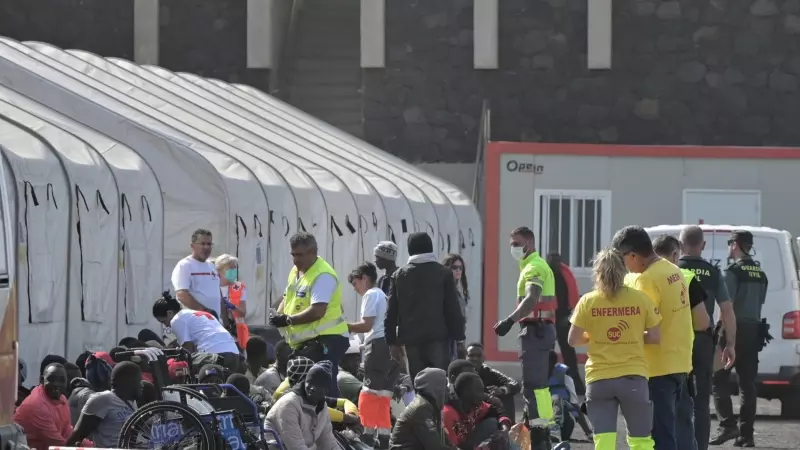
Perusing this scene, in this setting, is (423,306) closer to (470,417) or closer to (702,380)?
(470,417)

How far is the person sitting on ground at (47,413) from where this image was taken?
10320 millimetres

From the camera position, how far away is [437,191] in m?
27.3


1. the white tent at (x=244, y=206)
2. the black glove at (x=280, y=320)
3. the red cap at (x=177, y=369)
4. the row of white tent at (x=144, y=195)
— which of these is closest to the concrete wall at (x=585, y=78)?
the row of white tent at (x=144, y=195)

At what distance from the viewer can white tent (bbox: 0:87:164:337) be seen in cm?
1483

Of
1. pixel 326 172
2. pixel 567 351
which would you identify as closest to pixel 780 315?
pixel 567 351

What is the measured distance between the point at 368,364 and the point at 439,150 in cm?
1878

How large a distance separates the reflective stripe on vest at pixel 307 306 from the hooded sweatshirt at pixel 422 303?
37cm

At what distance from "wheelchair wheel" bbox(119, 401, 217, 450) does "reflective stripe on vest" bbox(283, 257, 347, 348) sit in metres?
2.92

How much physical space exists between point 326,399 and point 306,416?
1345mm

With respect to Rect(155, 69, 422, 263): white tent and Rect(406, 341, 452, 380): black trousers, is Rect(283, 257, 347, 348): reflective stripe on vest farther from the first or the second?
Rect(155, 69, 422, 263): white tent

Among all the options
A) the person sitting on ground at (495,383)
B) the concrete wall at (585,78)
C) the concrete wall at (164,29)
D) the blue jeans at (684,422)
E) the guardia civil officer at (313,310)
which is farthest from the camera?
the concrete wall at (164,29)

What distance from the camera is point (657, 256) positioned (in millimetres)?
10906

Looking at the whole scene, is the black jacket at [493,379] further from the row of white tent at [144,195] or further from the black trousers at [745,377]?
the row of white tent at [144,195]

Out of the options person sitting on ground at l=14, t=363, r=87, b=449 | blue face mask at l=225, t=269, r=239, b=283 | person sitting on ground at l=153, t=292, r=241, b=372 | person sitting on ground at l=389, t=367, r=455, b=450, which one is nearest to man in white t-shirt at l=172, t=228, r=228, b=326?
person sitting on ground at l=153, t=292, r=241, b=372
